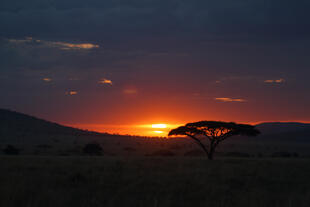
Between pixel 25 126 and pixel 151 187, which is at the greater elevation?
pixel 25 126

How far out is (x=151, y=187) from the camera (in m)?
17.4

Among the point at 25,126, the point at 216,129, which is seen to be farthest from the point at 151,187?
the point at 25,126

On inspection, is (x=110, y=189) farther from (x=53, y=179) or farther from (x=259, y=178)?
(x=259, y=178)

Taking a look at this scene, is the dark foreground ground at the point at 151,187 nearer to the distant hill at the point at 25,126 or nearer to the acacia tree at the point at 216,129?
the acacia tree at the point at 216,129

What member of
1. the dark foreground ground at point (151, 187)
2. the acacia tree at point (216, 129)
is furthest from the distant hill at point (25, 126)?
the dark foreground ground at point (151, 187)

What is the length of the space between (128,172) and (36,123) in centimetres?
12663

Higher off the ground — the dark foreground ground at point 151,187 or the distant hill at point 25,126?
the distant hill at point 25,126

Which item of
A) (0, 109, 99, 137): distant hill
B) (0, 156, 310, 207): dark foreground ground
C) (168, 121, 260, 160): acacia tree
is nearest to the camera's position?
(0, 156, 310, 207): dark foreground ground

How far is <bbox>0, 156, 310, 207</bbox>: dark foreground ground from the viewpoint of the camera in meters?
11.2

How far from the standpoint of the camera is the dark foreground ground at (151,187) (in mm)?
11172

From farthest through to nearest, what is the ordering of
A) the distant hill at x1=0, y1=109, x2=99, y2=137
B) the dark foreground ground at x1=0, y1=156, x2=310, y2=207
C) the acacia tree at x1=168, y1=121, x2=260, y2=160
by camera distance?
the distant hill at x1=0, y1=109, x2=99, y2=137 < the acacia tree at x1=168, y1=121, x2=260, y2=160 < the dark foreground ground at x1=0, y1=156, x2=310, y2=207

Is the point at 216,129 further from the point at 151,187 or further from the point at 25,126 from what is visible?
the point at 25,126

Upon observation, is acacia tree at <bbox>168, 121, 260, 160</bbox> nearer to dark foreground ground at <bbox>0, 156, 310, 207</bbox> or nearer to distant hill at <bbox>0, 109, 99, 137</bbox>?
dark foreground ground at <bbox>0, 156, 310, 207</bbox>

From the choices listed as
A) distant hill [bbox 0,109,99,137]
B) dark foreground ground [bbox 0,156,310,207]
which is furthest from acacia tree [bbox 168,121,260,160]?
distant hill [bbox 0,109,99,137]
